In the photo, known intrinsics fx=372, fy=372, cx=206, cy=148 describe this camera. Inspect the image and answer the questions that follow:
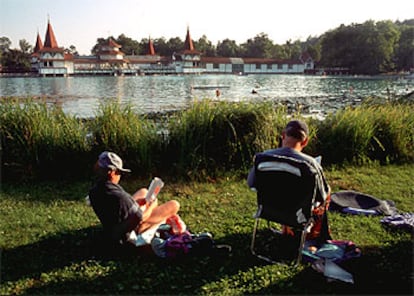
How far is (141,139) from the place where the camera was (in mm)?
5422

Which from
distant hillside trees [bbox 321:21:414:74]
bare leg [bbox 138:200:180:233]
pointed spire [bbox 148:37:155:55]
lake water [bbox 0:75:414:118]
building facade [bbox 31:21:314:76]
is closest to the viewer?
bare leg [bbox 138:200:180:233]

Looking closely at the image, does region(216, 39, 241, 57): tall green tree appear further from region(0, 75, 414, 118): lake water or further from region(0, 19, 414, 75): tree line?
region(0, 75, 414, 118): lake water

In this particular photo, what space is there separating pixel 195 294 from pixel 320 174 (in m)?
1.26

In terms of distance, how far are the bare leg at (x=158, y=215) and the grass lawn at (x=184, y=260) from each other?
220mm

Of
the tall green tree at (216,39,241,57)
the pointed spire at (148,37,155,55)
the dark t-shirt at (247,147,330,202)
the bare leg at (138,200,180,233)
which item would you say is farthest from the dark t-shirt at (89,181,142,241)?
the tall green tree at (216,39,241,57)

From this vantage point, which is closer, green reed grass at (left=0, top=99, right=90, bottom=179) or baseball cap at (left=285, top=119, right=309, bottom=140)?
baseball cap at (left=285, top=119, right=309, bottom=140)

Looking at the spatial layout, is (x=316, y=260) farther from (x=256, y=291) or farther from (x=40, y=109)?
(x=40, y=109)

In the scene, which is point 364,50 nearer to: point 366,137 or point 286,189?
point 366,137

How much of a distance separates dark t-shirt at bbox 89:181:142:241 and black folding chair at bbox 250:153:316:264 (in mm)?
984

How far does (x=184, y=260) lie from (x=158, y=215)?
18.2 inches

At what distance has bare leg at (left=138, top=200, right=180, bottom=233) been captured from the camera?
10.2 feet

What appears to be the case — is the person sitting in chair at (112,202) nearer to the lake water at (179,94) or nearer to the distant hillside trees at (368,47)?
the lake water at (179,94)

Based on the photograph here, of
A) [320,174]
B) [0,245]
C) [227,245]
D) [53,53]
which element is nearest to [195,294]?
[227,245]

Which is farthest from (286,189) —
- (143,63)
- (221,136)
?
(143,63)
